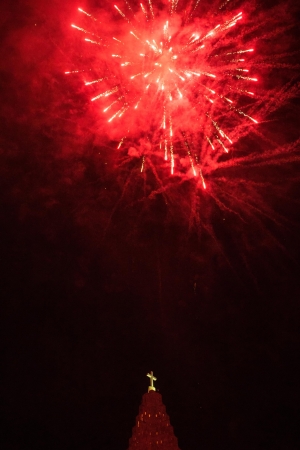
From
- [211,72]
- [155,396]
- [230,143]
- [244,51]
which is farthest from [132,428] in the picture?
[244,51]

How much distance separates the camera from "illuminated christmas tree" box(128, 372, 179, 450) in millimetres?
8625

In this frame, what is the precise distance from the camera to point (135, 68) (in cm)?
834

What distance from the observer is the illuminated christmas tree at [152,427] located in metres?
8.62

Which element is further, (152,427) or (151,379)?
(151,379)

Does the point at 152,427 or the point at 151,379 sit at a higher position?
the point at 151,379

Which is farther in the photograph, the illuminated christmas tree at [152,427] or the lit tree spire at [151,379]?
the lit tree spire at [151,379]

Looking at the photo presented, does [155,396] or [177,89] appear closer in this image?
[177,89]

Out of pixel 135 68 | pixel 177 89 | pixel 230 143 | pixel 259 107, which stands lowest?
pixel 230 143

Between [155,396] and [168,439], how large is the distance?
1.05 metres

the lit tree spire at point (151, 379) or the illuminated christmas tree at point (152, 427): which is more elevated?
the lit tree spire at point (151, 379)

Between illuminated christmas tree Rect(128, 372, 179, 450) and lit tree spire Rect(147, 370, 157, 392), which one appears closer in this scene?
illuminated christmas tree Rect(128, 372, 179, 450)

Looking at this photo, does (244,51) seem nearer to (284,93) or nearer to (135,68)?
(284,93)

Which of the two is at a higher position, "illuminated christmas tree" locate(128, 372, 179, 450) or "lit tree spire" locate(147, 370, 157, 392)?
"lit tree spire" locate(147, 370, 157, 392)

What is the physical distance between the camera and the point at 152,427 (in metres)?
8.86
